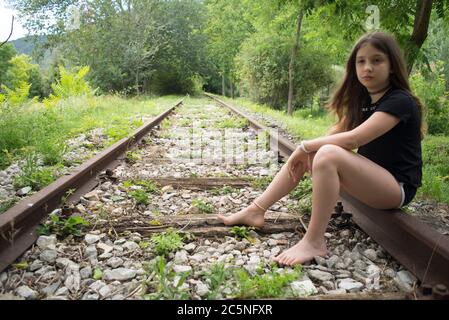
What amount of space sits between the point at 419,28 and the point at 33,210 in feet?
16.1

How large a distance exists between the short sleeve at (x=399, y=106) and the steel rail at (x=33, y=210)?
215 cm

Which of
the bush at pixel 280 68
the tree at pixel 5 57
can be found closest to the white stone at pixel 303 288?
the bush at pixel 280 68

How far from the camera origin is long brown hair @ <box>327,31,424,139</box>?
7.48 feet

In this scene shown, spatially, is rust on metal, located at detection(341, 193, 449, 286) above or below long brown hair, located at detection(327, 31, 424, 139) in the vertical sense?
below

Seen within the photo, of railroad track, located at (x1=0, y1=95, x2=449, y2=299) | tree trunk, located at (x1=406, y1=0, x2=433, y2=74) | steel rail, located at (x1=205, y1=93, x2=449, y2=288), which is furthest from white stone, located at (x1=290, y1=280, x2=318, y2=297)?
tree trunk, located at (x1=406, y1=0, x2=433, y2=74)

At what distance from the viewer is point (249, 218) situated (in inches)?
98.2

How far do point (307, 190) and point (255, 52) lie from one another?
13.2 m

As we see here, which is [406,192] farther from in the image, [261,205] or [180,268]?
[180,268]

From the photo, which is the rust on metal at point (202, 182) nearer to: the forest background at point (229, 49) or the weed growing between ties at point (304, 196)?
the weed growing between ties at point (304, 196)

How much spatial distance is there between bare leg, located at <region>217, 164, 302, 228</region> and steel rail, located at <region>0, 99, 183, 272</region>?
3.74 ft

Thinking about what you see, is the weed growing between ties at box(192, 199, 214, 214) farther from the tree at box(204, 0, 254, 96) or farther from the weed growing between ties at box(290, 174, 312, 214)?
the tree at box(204, 0, 254, 96)

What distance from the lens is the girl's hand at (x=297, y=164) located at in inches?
98.8
